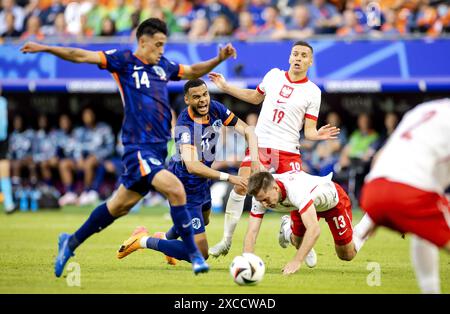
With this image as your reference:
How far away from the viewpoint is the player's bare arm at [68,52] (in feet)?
26.5

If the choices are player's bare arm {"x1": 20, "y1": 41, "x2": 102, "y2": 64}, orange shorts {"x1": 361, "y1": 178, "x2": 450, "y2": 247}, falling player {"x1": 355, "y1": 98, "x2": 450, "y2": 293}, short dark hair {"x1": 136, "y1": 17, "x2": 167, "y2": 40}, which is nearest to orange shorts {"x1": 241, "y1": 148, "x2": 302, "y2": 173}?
short dark hair {"x1": 136, "y1": 17, "x2": 167, "y2": 40}

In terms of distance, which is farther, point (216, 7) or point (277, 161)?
point (216, 7)

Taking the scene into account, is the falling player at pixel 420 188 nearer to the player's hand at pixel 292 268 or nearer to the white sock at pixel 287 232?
the player's hand at pixel 292 268

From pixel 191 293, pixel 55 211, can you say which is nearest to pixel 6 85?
pixel 55 211

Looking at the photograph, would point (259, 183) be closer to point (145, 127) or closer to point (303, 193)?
point (303, 193)

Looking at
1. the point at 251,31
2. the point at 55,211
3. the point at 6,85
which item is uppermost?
the point at 251,31

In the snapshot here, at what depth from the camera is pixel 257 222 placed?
979 centimetres

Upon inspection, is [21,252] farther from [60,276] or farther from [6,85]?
[6,85]

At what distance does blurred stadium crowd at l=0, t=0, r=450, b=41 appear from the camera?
63.9 ft

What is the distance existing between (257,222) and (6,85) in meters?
11.9

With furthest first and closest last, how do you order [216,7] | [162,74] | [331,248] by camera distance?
1. [216,7]
2. [331,248]
3. [162,74]

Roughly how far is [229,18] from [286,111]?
10191mm

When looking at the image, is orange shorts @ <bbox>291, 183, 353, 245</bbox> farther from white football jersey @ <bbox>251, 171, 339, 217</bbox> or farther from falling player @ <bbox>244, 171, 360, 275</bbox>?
white football jersey @ <bbox>251, 171, 339, 217</bbox>
